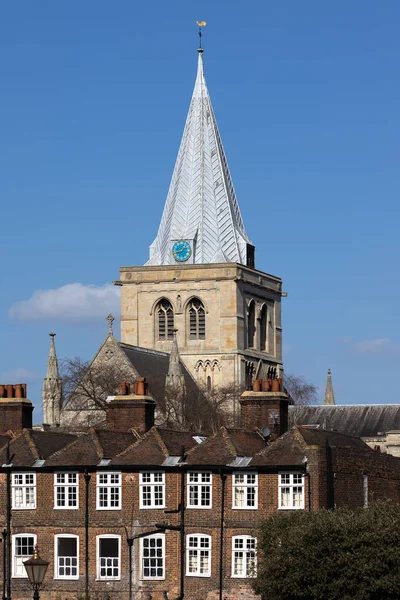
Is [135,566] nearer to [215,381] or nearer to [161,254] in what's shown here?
[215,381]

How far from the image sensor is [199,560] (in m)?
65.9

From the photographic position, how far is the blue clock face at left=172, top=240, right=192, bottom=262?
156750 millimetres

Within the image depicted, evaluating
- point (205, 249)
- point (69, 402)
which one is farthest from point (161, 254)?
point (69, 402)

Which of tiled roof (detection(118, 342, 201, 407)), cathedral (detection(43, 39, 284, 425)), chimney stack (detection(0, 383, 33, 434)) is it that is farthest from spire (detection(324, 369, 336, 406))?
chimney stack (detection(0, 383, 33, 434))

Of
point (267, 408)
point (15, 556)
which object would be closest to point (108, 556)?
point (15, 556)

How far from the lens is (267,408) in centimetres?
7019

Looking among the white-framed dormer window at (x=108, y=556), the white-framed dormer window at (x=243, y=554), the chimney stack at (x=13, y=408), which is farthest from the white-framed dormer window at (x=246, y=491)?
the chimney stack at (x=13, y=408)

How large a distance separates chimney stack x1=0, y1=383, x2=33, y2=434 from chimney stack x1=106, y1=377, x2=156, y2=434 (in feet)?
11.6

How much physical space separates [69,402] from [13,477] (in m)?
59.0

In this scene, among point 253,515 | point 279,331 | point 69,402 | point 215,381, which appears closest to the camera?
point 253,515

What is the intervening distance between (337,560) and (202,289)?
306 ft

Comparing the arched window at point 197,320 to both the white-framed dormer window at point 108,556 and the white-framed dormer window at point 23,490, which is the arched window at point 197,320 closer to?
the white-framed dormer window at point 23,490

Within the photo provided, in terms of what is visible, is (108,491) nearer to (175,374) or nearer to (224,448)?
(224,448)

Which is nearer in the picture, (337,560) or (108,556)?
(337,560)
